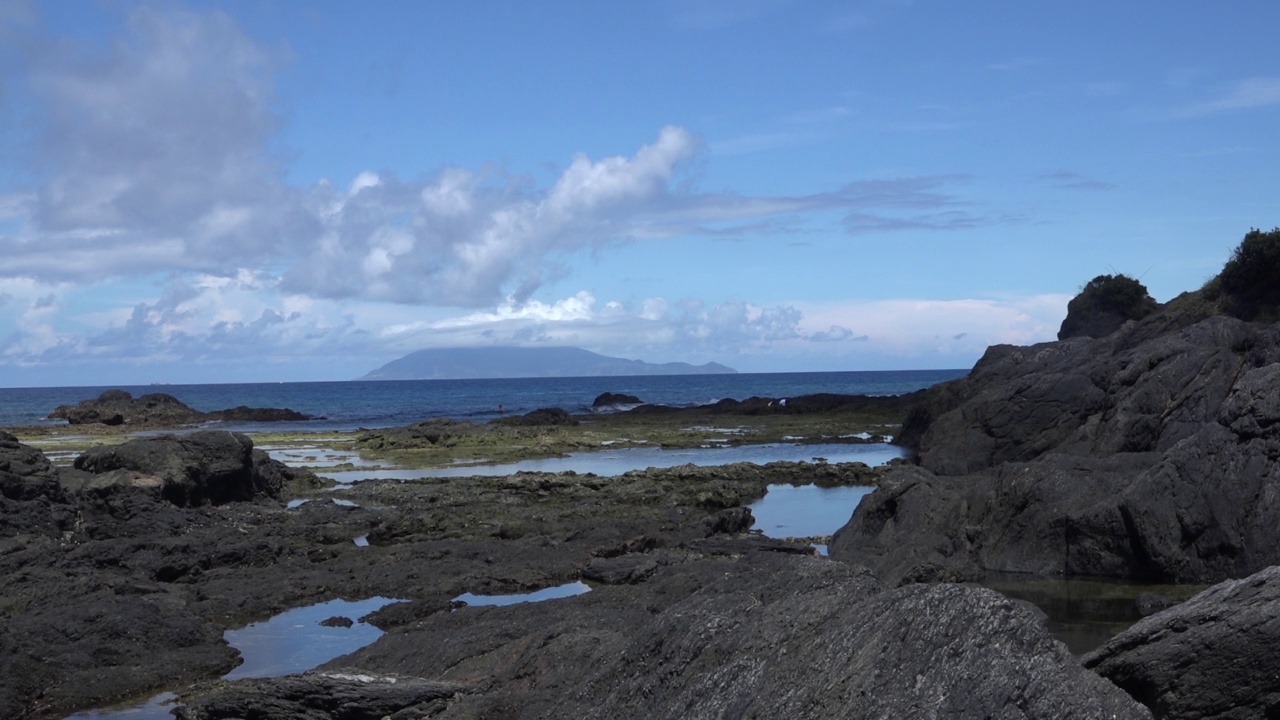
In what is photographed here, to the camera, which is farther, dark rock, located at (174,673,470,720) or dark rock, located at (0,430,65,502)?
dark rock, located at (0,430,65,502)

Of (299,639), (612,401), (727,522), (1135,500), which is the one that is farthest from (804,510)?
(612,401)

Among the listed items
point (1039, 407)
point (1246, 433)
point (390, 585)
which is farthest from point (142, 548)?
point (1039, 407)

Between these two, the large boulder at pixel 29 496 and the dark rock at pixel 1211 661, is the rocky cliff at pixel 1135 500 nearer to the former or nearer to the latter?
the dark rock at pixel 1211 661

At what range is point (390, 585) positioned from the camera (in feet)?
58.5

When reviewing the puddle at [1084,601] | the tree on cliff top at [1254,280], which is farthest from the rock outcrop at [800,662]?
the tree on cliff top at [1254,280]

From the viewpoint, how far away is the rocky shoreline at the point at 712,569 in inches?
303

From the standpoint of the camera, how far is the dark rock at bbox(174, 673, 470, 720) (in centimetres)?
986

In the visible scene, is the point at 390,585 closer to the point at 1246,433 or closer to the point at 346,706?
the point at 346,706

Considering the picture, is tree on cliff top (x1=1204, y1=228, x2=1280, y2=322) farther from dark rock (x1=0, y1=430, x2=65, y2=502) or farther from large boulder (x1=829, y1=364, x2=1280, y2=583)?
dark rock (x1=0, y1=430, x2=65, y2=502)

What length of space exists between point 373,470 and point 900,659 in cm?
3451

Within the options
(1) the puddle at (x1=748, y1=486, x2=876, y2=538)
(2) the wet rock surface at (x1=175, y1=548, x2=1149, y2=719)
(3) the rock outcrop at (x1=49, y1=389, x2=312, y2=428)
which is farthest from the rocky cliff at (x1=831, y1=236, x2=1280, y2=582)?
(3) the rock outcrop at (x1=49, y1=389, x2=312, y2=428)

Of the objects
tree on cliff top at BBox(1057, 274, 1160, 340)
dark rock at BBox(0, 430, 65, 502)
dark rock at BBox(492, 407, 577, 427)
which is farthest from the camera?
dark rock at BBox(492, 407, 577, 427)

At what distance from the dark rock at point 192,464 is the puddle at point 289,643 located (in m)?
9.90

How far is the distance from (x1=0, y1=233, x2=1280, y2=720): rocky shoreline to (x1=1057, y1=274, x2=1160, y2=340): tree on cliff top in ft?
68.1
